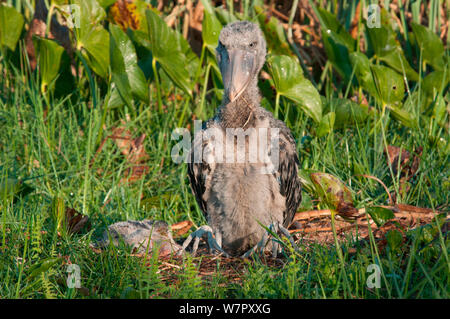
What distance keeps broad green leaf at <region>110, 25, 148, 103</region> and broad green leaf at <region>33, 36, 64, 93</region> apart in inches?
19.2

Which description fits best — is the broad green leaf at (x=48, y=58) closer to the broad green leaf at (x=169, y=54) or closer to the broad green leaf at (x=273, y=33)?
the broad green leaf at (x=169, y=54)

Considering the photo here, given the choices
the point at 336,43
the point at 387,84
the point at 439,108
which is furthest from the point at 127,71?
the point at 439,108

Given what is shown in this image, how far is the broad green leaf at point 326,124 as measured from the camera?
4512 millimetres

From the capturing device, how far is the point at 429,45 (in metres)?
5.30

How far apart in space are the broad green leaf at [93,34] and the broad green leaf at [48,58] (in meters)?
0.23

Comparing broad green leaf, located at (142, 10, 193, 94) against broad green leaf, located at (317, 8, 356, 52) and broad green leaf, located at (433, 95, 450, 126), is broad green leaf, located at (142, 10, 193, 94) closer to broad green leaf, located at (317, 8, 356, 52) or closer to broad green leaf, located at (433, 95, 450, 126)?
broad green leaf, located at (317, 8, 356, 52)

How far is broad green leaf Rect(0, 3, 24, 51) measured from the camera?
5.08 metres

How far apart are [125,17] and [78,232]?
8.23 ft

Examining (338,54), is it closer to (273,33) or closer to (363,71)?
(363,71)

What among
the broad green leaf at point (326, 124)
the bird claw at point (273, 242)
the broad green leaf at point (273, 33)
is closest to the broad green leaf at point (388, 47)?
the broad green leaf at point (273, 33)

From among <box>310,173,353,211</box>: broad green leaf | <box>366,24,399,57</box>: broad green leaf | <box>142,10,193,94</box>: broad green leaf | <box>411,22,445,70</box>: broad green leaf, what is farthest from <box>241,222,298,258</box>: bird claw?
<box>411,22,445,70</box>: broad green leaf

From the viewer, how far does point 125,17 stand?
17.7ft
